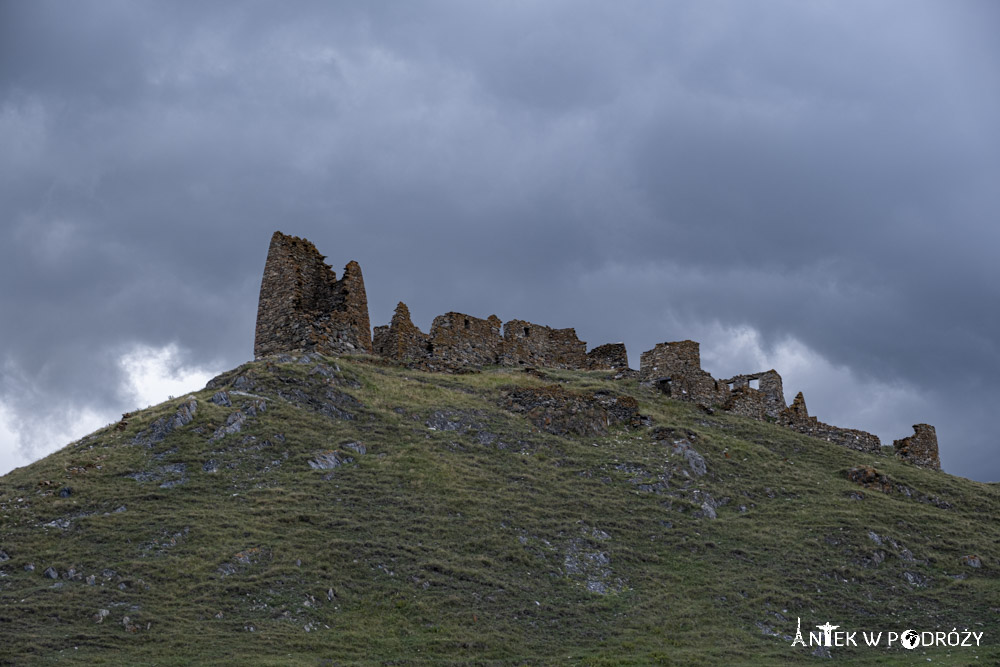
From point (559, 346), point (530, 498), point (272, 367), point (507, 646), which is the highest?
point (559, 346)

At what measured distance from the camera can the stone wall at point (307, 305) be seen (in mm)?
46344

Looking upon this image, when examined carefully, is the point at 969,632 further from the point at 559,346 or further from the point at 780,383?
the point at 559,346

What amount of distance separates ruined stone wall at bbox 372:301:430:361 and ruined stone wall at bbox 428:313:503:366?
0.99 meters

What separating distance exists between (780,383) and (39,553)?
48316mm

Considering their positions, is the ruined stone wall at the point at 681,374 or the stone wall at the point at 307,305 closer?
the stone wall at the point at 307,305

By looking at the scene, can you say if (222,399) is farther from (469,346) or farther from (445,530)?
(469,346)

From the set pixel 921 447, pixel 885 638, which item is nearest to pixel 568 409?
pixel 885 638

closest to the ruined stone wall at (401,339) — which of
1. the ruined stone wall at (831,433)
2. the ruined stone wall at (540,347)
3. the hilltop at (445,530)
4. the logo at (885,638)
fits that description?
the hilltop at (445,530)

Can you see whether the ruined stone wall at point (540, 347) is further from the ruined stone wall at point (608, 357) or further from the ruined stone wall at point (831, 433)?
the ruined stone wall at point (831, 433)

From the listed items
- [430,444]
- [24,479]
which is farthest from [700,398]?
[24,479]

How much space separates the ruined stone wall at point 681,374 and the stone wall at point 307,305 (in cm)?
1943

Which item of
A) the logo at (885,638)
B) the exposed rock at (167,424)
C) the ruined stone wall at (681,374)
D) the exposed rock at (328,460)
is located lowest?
the logo at (885,638)

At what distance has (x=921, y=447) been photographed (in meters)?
55.4

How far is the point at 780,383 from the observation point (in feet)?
196
